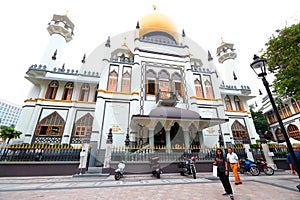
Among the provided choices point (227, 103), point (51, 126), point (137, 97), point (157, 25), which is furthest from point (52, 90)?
point (227, 103)

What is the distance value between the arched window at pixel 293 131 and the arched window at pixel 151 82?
23.3 metres

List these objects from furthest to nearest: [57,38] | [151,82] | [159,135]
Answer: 1. [57,38]
2. [151,82]
3. [159,135]

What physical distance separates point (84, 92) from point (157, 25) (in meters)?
13.3

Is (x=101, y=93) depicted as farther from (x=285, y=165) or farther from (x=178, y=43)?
(x=285, y=165)

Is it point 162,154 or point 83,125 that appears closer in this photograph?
point 162,154

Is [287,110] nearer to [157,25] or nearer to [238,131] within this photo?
[238,131]

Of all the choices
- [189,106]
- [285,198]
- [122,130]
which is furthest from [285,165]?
[122,130]

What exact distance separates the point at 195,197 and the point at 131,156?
5.97 meters

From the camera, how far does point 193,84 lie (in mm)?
15891

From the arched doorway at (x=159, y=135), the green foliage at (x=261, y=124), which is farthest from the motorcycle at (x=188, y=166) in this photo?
the green foliage at (x=261, y=124)

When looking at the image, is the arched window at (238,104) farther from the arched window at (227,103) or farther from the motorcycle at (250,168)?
the motorcycle at (250,168)

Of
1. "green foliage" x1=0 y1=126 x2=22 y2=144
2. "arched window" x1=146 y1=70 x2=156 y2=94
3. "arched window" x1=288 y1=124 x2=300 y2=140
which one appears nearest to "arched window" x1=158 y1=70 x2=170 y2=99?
"arched window" x1=146 y1=70 x2=156 y2=94

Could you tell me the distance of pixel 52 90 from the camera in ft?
50.0

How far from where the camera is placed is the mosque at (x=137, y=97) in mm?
12469
